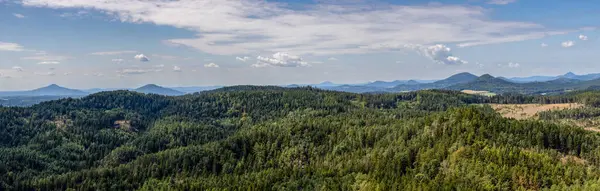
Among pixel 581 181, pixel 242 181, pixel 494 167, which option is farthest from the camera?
pixel 242 181

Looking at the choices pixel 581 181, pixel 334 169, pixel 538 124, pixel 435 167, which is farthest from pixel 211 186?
pixel 538 124

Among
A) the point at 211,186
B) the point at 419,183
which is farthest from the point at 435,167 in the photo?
the point at 211,186

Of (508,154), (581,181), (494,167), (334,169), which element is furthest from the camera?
(334,169)

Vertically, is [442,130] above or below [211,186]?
above

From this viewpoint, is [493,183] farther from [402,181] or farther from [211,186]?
[211,186]

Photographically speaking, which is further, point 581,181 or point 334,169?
point 334,169

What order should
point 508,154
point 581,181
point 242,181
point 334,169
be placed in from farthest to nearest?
point 334,169, point 242,181, point 508,154, point 581,181

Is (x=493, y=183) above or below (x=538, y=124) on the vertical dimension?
below

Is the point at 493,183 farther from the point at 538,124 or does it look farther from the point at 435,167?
the point at 538,124

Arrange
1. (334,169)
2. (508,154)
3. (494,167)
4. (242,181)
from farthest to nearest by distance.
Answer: (334,169) < (242,181) < (508,154) < (494,167)
